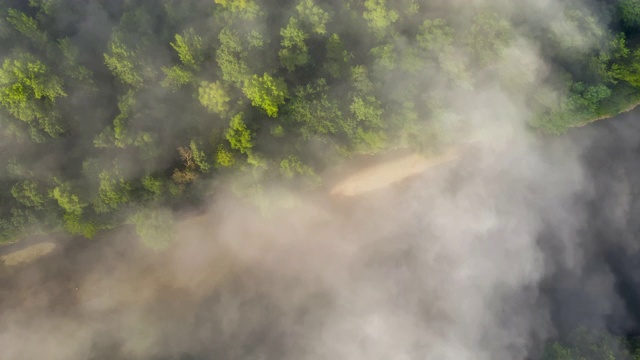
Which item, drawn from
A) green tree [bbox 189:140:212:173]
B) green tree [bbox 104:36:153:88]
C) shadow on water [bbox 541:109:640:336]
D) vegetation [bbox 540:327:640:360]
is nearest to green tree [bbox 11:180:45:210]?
green tree [bbox 104:36:153:88]

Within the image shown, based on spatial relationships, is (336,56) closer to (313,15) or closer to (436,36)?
(313,15)

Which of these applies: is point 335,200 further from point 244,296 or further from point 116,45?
point 116,45

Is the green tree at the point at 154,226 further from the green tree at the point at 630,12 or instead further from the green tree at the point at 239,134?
the green tree at the point at 630,12

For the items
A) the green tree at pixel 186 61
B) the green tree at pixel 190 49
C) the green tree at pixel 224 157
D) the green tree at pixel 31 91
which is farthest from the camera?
the green tree at pixel 224 157

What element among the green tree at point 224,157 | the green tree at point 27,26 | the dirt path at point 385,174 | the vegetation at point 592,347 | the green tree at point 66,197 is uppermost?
the green tree at point 27,26

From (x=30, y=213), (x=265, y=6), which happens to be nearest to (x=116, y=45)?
(x=265, y=6)

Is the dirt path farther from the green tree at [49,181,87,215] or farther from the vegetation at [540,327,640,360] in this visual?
the green tree at [49,181,87,215]

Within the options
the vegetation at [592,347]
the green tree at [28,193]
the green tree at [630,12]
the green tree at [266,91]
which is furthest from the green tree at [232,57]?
the vegetation at [592,347]
